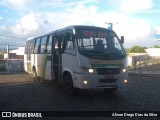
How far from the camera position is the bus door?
1318cm

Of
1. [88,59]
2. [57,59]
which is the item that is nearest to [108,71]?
Answer: [88,59]

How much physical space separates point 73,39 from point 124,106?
3622 mm

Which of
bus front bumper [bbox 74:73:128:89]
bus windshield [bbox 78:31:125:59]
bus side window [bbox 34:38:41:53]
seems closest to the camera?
bus front bumper [bbox 74:73:128:89]

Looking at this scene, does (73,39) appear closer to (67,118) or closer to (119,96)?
(119,96)

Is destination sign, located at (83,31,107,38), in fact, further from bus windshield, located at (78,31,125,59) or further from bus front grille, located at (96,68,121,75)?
bus front grille, located at (96,68,121,75)

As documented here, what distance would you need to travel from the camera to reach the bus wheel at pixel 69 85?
11.9m

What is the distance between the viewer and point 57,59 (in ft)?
44.4

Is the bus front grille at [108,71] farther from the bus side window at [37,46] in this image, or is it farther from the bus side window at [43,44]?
the bus side window at [37,46]

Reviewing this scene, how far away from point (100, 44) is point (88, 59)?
1104 millimetres

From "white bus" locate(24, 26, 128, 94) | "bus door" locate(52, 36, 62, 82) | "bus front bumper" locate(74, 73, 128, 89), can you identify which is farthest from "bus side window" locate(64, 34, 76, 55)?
"bus front bumper" locate(74, 73, 128, 89)

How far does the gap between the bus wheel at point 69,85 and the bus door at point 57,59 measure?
721 mm

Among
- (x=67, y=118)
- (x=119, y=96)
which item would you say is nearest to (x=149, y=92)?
(x=119, y=96)

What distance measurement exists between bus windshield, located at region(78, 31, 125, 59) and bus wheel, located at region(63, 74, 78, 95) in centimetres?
155

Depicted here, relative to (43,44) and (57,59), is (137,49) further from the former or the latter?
(57,59)
